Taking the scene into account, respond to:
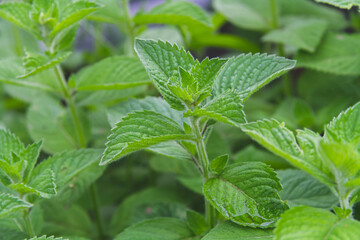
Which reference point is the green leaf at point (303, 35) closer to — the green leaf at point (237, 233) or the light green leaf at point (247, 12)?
the light green leaf at point (247, 12)

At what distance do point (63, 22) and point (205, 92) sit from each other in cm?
41

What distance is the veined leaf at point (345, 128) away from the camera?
2.15 feet

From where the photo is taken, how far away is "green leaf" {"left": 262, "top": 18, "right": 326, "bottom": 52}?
1.29m

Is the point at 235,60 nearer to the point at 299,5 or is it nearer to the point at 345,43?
the point at 345,43

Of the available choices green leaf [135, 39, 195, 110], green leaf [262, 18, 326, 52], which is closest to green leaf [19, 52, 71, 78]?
green leaf [135, 39, 195, 110]

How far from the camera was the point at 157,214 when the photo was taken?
Answer: 1.00 meters

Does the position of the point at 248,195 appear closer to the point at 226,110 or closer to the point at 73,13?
the point at 226,110

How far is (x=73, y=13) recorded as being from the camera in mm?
927

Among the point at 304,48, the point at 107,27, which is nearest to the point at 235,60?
the point at 304,48

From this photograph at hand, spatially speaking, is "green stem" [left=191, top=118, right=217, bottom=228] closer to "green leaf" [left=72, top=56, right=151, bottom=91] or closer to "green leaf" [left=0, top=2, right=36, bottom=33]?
"green leaf" [left=72, top=56, right=151, bottom=91]

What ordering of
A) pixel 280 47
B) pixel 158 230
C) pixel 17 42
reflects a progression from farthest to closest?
pixel 17 42
pixel 280 47
pixel 158 230

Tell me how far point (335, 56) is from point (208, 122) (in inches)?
25.5

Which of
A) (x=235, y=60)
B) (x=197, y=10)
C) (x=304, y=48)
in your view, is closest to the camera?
(x=235, y=60)

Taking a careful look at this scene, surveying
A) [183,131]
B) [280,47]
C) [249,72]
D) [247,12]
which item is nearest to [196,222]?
[183,131]
